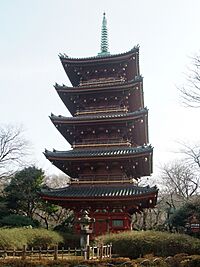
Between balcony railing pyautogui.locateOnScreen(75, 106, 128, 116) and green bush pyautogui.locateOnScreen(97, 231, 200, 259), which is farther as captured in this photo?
balcony railing pyautogui.locateOnScreen(75, 106, 128, 116)

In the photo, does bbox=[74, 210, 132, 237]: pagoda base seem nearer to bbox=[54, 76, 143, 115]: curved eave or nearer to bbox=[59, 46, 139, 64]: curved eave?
bbox=[54, 76, 143, 115]: curved eave

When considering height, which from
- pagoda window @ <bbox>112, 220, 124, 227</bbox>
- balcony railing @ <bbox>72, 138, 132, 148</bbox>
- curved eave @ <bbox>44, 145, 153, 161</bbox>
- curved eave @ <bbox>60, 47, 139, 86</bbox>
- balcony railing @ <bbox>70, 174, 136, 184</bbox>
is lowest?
pagoda window @ <bbox>112, 220, 124, 227</bbox>

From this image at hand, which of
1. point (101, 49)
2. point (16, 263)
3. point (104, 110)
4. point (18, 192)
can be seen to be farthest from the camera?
point (101, 49)

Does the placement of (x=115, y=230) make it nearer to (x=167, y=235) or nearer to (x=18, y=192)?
(x=167, y=235)

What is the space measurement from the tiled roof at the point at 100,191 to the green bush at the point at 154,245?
4.32m

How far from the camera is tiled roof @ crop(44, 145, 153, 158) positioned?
86.0 feet

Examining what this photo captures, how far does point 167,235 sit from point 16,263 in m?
9.12

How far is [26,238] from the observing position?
894 inches

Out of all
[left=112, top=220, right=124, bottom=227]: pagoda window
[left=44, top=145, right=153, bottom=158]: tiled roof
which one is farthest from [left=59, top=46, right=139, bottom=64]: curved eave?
[left=112, top=220, right=124, bottom=227]: pagoda window

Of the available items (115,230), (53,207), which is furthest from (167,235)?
(53,207)

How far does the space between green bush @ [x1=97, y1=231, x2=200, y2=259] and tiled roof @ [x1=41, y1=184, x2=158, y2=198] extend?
4317 mm

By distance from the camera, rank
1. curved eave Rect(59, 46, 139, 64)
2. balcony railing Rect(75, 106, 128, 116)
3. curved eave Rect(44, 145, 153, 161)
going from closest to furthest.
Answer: curved eave Rect(44, 145, 153, 161), balcony railing Rect(75, 106, 128, 116), curved eave Rect(59, 46, 139, 64)

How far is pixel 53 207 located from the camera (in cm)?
3612

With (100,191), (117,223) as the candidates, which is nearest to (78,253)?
(117,223)
